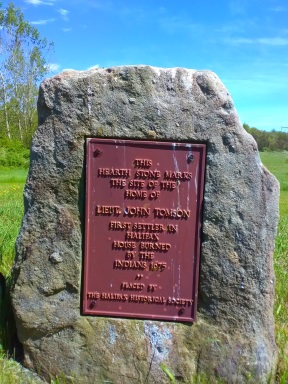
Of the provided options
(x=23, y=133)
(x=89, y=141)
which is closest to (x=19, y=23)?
(x=23, y=133)

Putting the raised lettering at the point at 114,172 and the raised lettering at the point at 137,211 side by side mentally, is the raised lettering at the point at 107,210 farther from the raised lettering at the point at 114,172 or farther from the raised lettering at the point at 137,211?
the raised lettering at the point at 114,172

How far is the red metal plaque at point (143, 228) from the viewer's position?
3.24 m

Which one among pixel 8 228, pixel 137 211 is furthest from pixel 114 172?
pixel 8 228

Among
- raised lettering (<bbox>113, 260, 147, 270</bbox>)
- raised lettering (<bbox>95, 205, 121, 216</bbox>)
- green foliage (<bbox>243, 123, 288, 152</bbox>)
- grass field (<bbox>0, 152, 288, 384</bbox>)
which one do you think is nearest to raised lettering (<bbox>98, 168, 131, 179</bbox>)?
raised lettering (<bbox>95, 205, 121, 216</bbox>)

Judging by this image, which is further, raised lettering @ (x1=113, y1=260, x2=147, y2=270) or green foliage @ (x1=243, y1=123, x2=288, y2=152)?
green foliage @ (x1=243, y1=123, x2=288, y2=152)

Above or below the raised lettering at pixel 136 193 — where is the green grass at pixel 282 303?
below

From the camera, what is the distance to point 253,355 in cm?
323

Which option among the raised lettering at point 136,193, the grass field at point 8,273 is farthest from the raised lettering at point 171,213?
the grass field at point 8,273

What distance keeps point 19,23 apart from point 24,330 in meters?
30.1

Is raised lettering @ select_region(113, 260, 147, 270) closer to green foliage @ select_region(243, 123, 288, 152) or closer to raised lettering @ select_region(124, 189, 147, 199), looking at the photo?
raised lettering @ select_region(124, 189, 147, 199)

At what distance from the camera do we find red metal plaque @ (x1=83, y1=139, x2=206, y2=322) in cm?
324

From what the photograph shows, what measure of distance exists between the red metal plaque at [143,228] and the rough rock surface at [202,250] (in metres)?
0.07

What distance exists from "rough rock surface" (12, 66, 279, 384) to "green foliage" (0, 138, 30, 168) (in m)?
19.8

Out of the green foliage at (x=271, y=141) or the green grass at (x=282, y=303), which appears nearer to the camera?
the green grass at (x=282, y=303)
